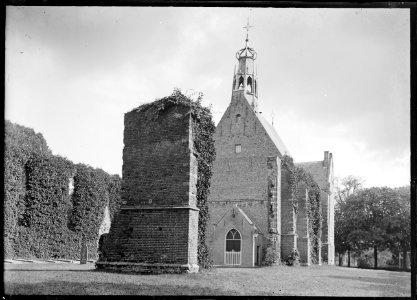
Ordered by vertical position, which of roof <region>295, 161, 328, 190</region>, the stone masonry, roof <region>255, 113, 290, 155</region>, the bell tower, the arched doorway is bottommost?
the arched doorway

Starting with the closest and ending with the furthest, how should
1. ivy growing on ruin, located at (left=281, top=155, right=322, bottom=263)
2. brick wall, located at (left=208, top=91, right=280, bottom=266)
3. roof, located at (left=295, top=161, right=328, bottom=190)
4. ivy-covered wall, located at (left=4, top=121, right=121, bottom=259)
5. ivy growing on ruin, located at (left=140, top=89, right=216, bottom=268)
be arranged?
1. ivy growing on ruin, located at (left=140, top=89, right=216, bottom=268)
2. ivy-covered wall, located at (left=4, top=121, right=121, bottom=259)
3. brick wall, located at (left=208, top=91, right=280, bottom=266)
4. ivy growing on ruin, located at (left=281, top=155, right=322, bottom=263)
5. roof, located at (left=295, top=161, right=328, bottom=190)

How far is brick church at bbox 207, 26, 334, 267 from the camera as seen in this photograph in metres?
31.9

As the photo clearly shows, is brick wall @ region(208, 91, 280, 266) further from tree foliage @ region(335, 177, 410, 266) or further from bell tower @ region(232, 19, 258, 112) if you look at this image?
tree foliage @ region(335, 177, 410, 266)

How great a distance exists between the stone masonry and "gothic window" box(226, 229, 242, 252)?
55.5 ft

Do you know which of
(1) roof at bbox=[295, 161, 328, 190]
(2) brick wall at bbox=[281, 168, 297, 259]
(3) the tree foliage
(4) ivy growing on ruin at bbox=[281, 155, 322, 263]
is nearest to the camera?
(2) brick wall at bbox=[281, 168, 297, 259]

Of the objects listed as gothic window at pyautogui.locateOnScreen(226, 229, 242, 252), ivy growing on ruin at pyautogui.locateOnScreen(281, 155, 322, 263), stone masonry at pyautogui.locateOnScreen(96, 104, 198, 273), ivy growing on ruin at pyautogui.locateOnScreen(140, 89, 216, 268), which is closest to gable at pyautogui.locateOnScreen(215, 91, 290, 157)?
ivy growing on ruin at pyautogui.locateOnScreen(281, 155, 322, 263)

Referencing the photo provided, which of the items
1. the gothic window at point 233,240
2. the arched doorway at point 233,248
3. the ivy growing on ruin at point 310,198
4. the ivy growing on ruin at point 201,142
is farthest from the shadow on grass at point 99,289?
the ivy growing on ruin at point 310,198

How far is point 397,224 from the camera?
47844 millimetres

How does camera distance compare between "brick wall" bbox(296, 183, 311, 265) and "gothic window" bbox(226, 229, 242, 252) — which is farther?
"brick wall" bbox(296, 183, 311, 265)

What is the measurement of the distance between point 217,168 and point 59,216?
13.9 m

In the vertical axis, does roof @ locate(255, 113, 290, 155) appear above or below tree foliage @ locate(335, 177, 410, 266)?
above

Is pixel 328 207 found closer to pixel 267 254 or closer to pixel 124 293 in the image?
pixel 267 254

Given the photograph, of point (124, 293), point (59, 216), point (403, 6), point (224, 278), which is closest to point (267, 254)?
point (59, 216)

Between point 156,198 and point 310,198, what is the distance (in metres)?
28.6
